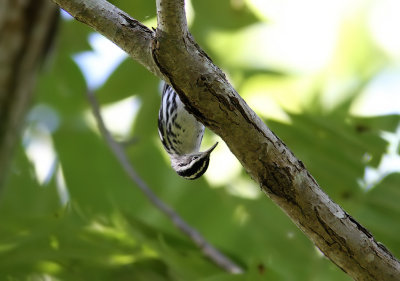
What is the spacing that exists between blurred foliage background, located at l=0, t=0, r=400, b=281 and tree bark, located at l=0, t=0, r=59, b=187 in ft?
1.49

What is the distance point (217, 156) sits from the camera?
4633 mm

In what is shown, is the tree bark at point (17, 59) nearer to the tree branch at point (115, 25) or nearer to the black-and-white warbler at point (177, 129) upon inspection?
the black-and-white warbler at point (177, 129)

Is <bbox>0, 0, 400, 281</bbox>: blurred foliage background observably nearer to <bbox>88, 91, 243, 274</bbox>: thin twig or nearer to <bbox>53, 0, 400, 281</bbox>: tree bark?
<bbox>88, 91, 243, 274</bbox>: thin twig

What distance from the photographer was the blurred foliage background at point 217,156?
3410 mm

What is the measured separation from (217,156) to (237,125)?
2575mm

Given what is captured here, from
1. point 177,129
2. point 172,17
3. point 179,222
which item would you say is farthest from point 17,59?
point 172,17

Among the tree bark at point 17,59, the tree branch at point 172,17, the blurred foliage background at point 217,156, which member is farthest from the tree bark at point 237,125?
the tree bark at point 17,59

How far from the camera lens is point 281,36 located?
523 centimetres

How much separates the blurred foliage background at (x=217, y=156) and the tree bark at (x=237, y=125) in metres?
0.86

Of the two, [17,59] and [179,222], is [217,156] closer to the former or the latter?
[179,222]

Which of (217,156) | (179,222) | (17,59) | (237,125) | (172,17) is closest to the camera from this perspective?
(172,17)

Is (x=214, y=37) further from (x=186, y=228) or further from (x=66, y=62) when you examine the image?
(x=186, y=228)

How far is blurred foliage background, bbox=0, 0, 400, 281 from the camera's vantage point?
3410mm

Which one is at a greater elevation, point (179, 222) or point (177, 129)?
point (177, 129)
